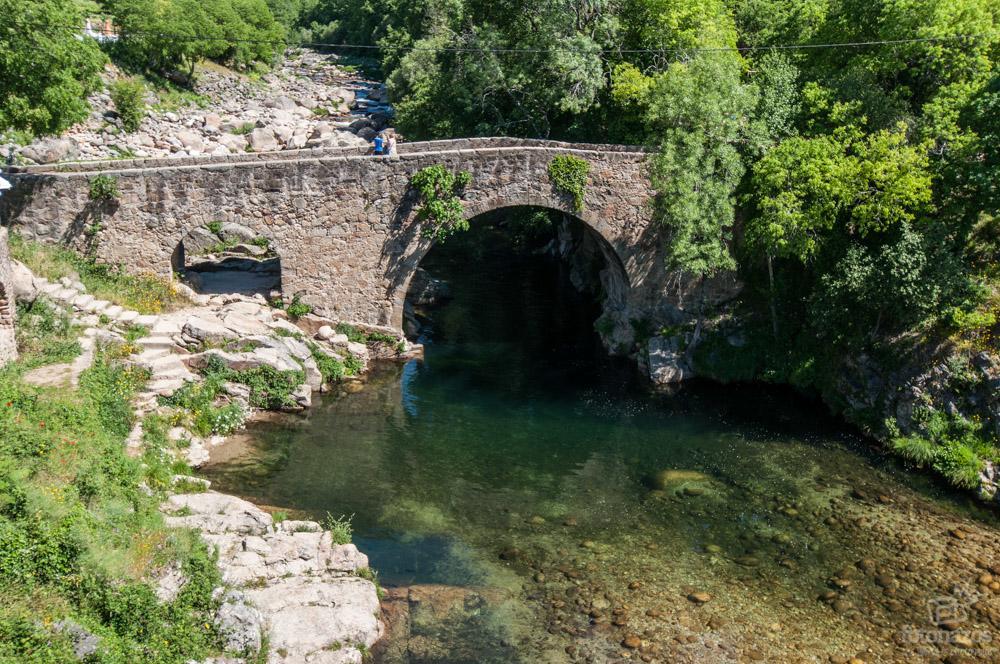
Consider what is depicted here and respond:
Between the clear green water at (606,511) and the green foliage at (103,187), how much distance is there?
967cm

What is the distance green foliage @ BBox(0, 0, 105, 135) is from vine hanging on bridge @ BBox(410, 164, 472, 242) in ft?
35.7

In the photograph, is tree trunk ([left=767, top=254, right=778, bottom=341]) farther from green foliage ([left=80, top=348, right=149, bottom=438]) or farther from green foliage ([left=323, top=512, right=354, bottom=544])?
green foliage ([left=80, top=348, right=149, bottom=438])

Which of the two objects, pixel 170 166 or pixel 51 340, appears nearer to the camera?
pixel 51 340

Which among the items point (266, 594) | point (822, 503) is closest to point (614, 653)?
point (266, 594)

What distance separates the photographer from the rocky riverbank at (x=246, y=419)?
14.8 metres

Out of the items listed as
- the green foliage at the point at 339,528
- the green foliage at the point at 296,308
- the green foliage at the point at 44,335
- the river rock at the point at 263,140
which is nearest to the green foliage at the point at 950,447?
the green foliage at the point at 339,528

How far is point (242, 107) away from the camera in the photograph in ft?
199

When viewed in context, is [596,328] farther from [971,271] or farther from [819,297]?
[971,271]

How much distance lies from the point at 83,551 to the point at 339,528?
5580 millimetres

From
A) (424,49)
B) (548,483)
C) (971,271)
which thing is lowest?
(548,483)

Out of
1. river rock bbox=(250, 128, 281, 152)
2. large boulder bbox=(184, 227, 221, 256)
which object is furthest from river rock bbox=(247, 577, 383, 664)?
river rock bbox=(250, 128, 281, 152)

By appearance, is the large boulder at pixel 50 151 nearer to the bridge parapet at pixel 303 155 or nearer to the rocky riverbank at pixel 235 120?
the rocky riverbank at pixel 235 120

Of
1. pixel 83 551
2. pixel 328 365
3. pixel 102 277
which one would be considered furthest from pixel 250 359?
pixel 83 551

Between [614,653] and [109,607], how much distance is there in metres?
8.52
